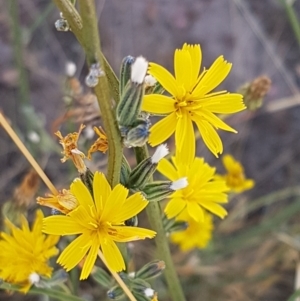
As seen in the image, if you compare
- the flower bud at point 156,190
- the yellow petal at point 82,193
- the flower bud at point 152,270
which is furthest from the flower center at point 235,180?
the yellow petal at point 82,193

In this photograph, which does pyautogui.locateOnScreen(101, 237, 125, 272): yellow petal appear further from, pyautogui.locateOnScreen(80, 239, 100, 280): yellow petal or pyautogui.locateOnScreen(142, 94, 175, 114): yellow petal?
pyautogui.locateOnScreen(142, 94, 175, 114): yellow petal

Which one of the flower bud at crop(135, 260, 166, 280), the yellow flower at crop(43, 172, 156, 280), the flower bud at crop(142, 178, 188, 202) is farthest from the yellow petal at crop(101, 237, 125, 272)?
the flower bud at crop(135, 260, 166, 280)

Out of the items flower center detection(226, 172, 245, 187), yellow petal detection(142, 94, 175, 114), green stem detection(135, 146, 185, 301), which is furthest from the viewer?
flower center detection(226, 172, 245, 187)

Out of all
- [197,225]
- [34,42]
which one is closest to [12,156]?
[34,42]

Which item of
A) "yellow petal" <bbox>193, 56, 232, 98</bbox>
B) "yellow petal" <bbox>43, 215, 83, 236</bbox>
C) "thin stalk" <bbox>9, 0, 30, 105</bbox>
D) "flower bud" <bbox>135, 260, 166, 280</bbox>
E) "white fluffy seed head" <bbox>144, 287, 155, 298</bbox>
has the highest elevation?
"thin stalk" <bbox>9, 0, 30, 105</bbox>

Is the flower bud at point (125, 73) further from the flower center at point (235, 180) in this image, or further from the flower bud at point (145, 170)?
the flower center at point (235, 180)

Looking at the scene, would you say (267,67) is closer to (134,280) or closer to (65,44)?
(65,44)

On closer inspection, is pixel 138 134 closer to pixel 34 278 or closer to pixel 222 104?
pixel 222 104
